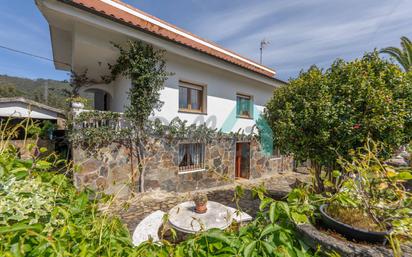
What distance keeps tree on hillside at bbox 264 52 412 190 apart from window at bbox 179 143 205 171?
3.96 metres

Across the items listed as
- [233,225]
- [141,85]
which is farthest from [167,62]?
[233,225]

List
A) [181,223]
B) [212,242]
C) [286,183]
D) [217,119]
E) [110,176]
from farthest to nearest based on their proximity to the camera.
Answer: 1. [286,183]
2. [217,119]
3. [110,176]
4. [181,223]
5. [212,242]

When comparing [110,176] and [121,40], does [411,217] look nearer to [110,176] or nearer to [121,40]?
[110,176]

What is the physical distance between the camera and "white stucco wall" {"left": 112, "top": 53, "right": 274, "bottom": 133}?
793 centimetres

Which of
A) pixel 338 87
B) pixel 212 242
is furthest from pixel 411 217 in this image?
pixel 338 87

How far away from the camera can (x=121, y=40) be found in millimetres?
6945

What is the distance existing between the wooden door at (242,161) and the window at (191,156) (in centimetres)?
276

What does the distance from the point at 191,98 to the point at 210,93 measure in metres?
0.98

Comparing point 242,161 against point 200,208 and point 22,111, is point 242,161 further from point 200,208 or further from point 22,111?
point 22,111

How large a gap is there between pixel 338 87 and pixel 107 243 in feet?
21.9

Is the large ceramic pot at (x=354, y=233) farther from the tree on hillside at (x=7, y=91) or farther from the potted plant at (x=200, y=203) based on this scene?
the tree on hillside at (x=7, y=91)

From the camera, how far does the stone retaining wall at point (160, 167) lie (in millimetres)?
6535

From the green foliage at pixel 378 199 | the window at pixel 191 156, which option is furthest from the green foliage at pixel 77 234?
the window at pixel 191 156

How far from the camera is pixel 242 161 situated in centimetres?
1129
